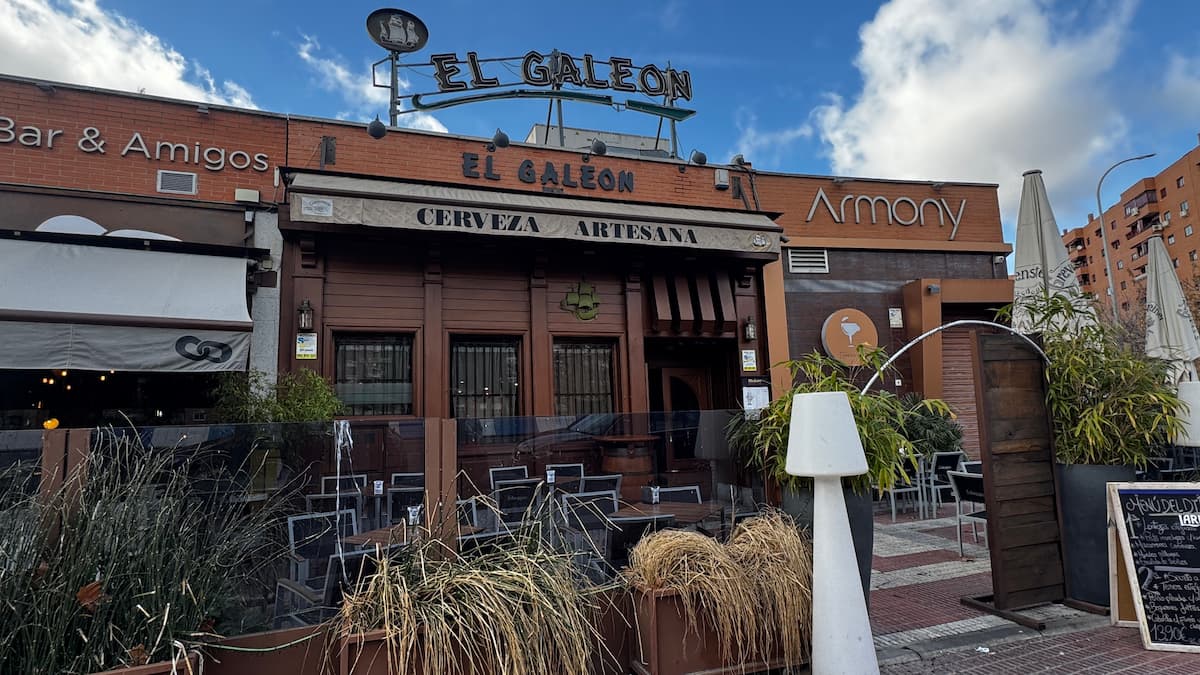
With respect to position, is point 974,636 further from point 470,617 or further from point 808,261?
point 808,261

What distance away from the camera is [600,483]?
14.1 feet

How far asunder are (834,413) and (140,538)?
10.2ft

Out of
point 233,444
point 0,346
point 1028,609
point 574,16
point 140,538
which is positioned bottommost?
point 1028,609

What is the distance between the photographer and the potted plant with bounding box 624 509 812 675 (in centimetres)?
304

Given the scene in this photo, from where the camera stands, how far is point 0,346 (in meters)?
5.38

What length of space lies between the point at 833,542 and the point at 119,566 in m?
3.08

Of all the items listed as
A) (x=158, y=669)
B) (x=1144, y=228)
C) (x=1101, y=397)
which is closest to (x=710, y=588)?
(x=158, y=669)

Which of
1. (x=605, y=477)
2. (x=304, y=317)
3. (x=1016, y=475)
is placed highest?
(x=304, y=317)

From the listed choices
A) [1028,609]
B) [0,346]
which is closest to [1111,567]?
[1028,609]

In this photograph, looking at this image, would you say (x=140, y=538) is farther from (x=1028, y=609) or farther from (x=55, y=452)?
(x=1028, y=609)

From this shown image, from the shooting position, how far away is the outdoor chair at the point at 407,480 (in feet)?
11.1

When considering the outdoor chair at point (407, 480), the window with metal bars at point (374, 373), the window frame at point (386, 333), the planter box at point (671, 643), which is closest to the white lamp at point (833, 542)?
the planter box at point (671, 643)

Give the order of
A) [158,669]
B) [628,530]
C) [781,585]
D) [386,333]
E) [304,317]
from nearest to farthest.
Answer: [158,669] < [781,585] < [628,530] < [304,317] < [386,333]

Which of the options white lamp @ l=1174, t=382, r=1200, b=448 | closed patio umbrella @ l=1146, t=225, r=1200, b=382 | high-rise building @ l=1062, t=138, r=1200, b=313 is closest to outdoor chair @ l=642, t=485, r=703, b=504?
white lamp @ l=1174, t=382, r=1200, b=448
